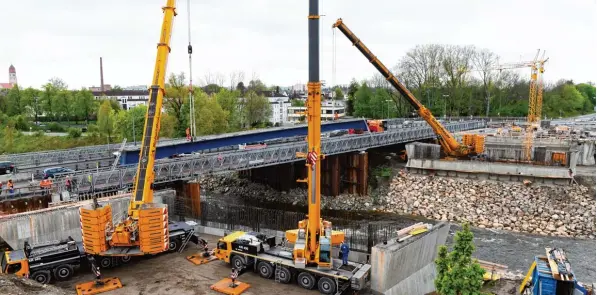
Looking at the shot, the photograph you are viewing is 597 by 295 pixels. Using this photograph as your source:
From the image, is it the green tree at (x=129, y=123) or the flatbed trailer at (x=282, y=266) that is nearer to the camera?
the flatbed trailer at (x=282, y=266)

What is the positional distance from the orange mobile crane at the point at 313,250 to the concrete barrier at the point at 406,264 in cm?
59

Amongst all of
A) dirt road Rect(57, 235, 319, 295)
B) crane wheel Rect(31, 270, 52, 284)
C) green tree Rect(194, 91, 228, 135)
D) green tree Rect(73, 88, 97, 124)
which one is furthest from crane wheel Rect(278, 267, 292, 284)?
green tree Rect(73, 88, 97, 124)

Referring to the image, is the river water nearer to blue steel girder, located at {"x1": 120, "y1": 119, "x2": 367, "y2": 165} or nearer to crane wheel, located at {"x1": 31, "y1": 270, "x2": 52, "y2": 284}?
blue steel girder, located at {"x1": 120, "y1": 119, "x2": 367, "y2": 165}

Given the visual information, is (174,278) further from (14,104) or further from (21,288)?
(14,104)

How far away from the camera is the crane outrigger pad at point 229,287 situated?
15438mm

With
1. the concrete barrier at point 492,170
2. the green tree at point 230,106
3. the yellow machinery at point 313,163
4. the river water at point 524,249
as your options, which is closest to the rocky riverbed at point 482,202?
the concrete barrier at point 492,170

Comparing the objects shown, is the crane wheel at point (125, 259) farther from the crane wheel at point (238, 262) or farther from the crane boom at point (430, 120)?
the crane boom at point (430, 120)

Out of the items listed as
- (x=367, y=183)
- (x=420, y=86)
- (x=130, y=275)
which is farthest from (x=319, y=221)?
(x=420, y=86)

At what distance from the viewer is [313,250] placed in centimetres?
1551

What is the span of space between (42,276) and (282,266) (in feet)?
30.0

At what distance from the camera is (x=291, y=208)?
38688 mm

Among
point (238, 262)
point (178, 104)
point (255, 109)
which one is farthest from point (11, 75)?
point (238, 262)

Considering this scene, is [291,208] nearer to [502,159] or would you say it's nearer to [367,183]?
[367,183]

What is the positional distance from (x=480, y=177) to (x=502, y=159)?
479cm
